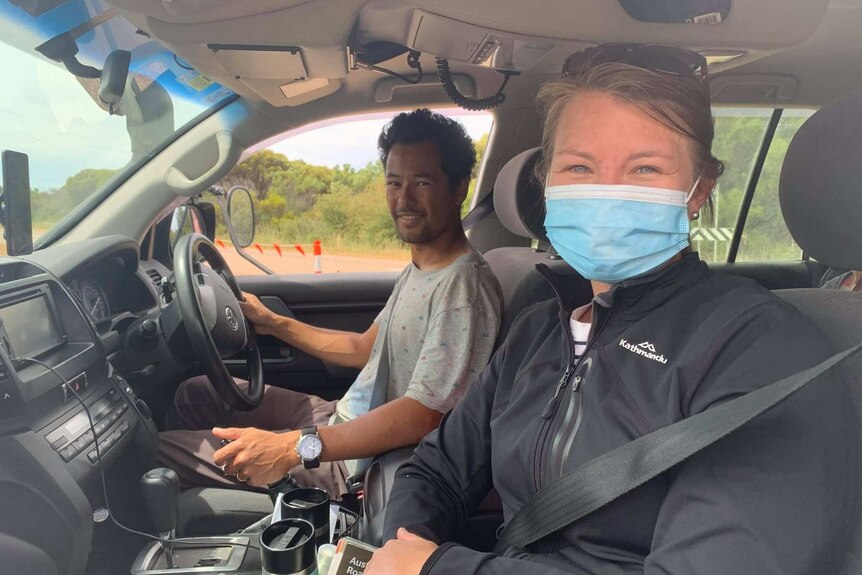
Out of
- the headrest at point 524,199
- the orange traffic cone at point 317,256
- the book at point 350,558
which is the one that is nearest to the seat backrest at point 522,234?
the headrest at point 524,199

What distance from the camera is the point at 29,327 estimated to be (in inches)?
56.7

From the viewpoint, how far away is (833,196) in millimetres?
1159

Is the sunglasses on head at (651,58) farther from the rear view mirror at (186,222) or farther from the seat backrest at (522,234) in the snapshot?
the rear view mirror at (186,222)

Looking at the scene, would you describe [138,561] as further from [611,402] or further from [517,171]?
[517,171]

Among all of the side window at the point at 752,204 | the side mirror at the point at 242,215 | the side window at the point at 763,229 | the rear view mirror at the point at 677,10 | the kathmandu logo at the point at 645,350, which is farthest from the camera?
→ the side window at the point at 763,229

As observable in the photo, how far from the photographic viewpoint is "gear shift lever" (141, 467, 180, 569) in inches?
57.2

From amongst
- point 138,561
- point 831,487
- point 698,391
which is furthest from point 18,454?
point 831,487

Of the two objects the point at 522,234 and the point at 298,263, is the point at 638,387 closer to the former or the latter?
the point at 522,234

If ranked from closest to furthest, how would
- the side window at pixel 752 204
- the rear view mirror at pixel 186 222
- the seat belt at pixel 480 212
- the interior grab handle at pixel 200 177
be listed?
the interior grab handle at pixel 200 177 → the rear view mirror at pixel 186 222 → the seat belt at pixel 480 212 → the side window at pixel 752 204

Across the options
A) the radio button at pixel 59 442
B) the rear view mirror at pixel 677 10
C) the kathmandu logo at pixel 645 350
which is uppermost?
the rear view mirror at pixel 677 10

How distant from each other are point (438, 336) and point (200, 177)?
1.04 meters

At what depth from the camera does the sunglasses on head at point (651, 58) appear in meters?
1.16

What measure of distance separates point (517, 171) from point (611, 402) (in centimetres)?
115

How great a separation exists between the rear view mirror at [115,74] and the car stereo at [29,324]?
513 millimetres
